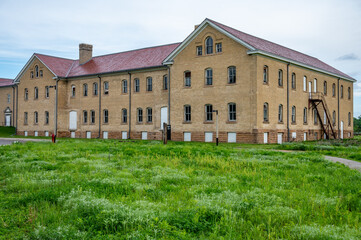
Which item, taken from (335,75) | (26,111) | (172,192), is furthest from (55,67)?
(172,192)

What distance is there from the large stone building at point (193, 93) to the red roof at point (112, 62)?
0.18 m

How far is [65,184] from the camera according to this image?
8555 mm

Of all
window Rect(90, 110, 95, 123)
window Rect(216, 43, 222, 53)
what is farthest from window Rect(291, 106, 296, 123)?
window Rect(90, 110, 95, 123)

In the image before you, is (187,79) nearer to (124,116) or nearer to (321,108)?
(124,116)

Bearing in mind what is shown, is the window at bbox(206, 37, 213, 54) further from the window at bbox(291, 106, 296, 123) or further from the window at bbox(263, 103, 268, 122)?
the window at bbox(291, 106, 296, 123)

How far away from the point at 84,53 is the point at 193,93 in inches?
838

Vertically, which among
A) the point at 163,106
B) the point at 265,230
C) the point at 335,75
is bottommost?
the point at 265,230

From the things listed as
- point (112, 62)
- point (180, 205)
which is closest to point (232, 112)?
point (112, 62)

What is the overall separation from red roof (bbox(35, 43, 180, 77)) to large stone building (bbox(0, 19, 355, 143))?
18 cm

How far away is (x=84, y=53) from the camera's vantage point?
47.9 meters

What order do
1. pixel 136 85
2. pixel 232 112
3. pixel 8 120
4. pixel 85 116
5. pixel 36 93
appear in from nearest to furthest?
pixel 232 112
pixel 136 85
pixel 85 116
pixel 36 93
pixel 8 120

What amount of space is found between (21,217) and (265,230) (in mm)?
4059

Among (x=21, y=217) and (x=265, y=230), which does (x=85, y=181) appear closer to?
(x=21, y=217)

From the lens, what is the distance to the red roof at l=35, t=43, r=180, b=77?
1538 inches
